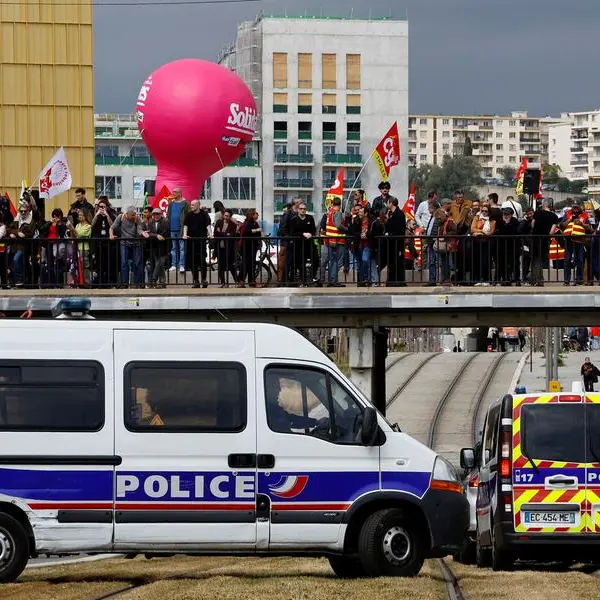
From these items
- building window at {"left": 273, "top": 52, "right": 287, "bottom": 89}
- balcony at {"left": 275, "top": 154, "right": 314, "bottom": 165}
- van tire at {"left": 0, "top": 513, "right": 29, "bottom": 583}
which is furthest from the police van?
balcony at {"left": 275, "top": 154, "right": 314, "bottom": 165}

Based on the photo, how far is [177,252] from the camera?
30.0 metres

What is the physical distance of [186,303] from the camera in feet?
97.0

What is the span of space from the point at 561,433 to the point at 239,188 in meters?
122

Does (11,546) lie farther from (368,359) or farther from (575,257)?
(575,257)

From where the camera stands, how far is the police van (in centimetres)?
1711

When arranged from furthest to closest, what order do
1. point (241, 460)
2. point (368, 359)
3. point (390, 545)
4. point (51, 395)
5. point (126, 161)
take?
point (126, 161) → point (368, 359) → point (390, 545) → point (241, 460) → point (51, 395)

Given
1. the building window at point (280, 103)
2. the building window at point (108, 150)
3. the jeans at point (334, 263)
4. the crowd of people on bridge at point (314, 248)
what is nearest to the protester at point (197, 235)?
the crowd of people on bridge at point (314, 248)

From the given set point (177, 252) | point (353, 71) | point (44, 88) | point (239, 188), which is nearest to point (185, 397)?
point (177, 252)

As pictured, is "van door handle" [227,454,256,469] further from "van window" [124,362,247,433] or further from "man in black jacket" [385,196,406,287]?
"man in black jacket" [385,196,406,287]

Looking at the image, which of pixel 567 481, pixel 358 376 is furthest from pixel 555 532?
pixel 358 376

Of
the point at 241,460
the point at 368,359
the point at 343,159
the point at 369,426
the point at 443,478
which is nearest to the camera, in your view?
the point at 241,460

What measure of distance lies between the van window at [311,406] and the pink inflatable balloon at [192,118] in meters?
28.4

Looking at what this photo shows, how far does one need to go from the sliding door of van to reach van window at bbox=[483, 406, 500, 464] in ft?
10.1

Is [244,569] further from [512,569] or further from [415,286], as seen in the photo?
[415,286]
